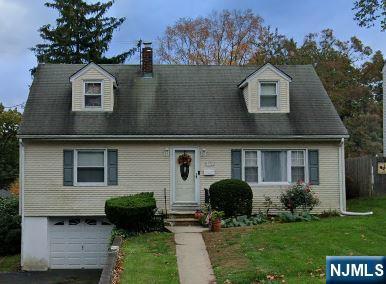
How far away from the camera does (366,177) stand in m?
24.5

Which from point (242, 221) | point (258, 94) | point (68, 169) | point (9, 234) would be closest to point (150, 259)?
point (242, 221)

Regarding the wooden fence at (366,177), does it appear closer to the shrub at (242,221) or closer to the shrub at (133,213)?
the shrub at (242,221)

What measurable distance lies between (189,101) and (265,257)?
10.6 meters

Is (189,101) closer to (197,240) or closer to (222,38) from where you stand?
(197,240)

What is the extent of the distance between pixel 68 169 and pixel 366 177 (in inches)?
501

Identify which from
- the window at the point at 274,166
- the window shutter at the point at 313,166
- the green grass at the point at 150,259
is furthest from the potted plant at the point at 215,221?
the window shutter at the point at 313,166

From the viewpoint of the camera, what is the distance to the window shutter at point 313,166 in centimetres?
2045

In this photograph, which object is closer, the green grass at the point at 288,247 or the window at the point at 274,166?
the green grass at the point at 288,247

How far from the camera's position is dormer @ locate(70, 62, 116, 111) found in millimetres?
20719

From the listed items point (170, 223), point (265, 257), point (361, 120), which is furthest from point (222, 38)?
point (265, 257)

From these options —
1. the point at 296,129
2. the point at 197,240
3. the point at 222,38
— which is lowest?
the point at 197,240

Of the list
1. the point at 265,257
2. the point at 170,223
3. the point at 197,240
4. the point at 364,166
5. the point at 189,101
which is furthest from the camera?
the point at 364,166

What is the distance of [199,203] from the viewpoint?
20266mm

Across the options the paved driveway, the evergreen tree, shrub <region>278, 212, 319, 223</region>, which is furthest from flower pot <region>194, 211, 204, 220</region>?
the evergreen tree
